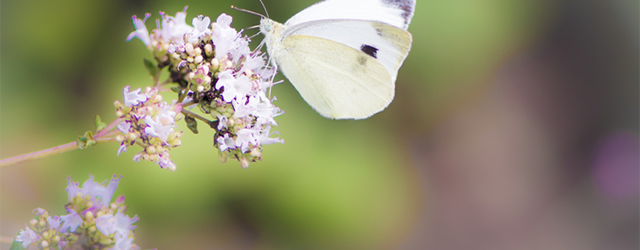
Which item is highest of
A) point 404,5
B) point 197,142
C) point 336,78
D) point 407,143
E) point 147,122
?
point 197,142

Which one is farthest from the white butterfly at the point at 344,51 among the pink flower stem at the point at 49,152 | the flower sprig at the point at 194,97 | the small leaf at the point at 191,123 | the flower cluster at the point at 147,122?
the pink flower stem at the point at 49,152

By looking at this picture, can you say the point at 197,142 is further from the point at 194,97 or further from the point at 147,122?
the point at 147,122

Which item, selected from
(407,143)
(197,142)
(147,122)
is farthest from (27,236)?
(407,143)

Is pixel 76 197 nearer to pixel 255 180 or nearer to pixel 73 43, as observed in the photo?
pixel 255 180

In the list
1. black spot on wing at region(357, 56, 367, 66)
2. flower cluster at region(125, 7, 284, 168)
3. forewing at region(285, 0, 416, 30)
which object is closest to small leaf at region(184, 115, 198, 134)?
flower cluster at region(125, 7, 284, 168)

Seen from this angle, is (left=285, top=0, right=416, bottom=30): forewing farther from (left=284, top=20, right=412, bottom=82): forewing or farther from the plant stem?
the plant stem

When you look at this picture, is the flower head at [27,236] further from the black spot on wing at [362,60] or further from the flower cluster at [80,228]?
the black spot on wing at [362,60]
